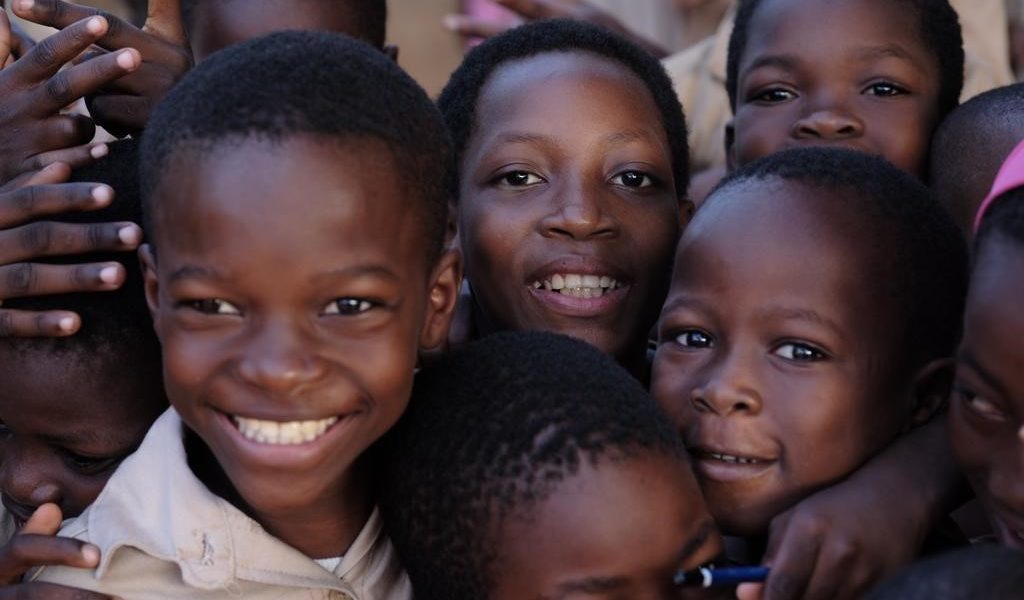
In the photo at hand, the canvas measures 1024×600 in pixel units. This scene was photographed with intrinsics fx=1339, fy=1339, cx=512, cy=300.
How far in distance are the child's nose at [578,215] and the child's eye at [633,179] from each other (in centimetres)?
7

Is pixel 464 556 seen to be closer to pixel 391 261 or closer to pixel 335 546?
pixel 335 546

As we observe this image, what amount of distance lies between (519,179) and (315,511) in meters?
0.98

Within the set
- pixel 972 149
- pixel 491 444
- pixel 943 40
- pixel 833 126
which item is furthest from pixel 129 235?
pixel 943 40

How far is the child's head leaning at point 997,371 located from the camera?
6.40 feet

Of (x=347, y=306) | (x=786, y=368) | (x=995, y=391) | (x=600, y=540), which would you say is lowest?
(x=600, y=540)

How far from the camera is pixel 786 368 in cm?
237

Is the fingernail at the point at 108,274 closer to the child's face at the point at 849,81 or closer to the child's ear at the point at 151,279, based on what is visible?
the child's ear at the point at 151,279

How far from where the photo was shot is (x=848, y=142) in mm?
3182

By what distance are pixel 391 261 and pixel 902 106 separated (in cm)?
164

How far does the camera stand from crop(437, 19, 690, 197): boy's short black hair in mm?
3080

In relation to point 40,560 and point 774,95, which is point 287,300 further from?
point 774,95

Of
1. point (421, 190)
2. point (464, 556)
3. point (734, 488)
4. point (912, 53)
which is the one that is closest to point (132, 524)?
point (464, 556)

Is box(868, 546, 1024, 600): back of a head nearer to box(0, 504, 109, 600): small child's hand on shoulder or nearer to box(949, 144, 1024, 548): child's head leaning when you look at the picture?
box(949, 144, 1024, 548): child's head leaning

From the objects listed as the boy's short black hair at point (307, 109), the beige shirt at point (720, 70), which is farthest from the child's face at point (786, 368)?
the beige shirt at point (720, 70)
